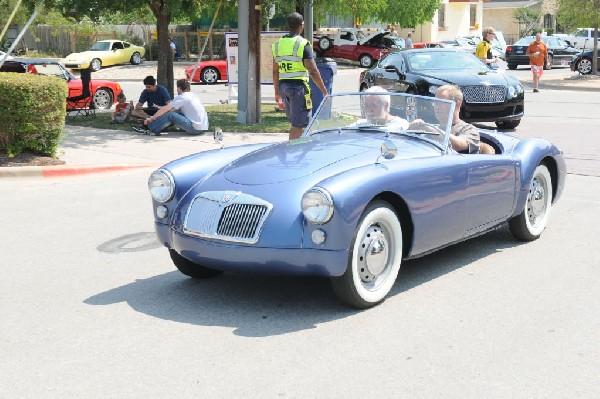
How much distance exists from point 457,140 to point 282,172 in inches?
64.7

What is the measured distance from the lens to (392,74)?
1702 cm

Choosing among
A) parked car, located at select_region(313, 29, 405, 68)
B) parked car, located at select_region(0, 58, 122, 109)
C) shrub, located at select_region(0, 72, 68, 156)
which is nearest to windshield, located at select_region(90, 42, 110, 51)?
parked car, located at select_region(313, 29, 405, 68)

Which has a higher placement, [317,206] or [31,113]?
[31,113]

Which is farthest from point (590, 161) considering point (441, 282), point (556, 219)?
point (441, 282)

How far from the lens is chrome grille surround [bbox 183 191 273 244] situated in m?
5.43

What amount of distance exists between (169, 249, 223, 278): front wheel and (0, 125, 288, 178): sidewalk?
17.9 ft

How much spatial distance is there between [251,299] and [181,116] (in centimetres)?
940

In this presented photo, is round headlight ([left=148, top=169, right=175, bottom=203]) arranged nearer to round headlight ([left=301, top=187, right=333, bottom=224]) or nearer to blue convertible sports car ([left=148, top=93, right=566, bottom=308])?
blue convertible sports car ([left=148, top=93, right=566, bottom=308])

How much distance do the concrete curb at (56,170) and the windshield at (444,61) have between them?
21.6 feet

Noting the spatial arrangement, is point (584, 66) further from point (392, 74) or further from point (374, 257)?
point (374, 257)

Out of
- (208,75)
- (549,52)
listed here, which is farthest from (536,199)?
(549,52)

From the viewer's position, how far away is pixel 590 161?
1200 centimetres

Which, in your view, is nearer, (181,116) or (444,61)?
(181,116)

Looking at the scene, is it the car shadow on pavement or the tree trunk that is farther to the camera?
the tree trunk
